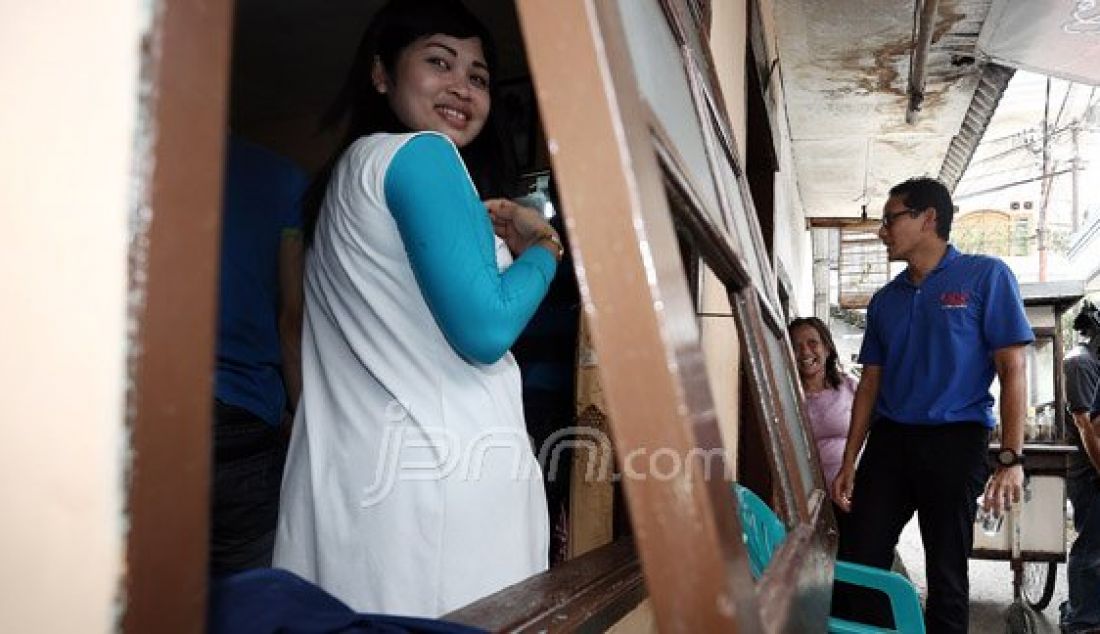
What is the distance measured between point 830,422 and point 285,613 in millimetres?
3472

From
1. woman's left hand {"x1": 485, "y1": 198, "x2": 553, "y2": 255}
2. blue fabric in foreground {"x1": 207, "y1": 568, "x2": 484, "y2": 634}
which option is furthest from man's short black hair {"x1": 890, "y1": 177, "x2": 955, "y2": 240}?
blue fabric in foreground {"x1": 207, "y1": 568, "x2": 484, "y2": 634}

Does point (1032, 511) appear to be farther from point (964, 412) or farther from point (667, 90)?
point (667, 90)

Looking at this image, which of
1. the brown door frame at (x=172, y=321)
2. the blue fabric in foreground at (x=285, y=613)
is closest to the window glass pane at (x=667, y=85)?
the brown door frame at (x=172, y=321)

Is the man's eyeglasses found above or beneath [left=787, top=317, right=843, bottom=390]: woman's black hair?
above

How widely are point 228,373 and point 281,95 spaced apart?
3.29m

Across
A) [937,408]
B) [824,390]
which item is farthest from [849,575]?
[824,390]

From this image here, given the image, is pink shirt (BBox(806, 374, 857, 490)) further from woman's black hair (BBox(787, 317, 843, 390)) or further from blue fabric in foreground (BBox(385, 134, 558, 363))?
blue fabric in foreground (BBox(385, 134, 558, 363))

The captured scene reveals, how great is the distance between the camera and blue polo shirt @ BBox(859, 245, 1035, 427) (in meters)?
2.81

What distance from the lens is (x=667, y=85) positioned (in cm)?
86

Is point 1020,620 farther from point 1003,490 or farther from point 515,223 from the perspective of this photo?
point 515,223

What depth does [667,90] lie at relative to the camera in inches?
33.5

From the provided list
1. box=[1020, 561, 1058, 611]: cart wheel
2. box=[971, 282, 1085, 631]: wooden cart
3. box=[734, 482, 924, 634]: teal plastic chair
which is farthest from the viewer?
box=[1020, 561, 1058, 611]: cart wheel

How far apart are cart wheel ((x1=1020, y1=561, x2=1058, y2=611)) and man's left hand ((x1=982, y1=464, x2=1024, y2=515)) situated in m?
1.92

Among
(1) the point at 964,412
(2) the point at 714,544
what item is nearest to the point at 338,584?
(2) the point at 714,544
